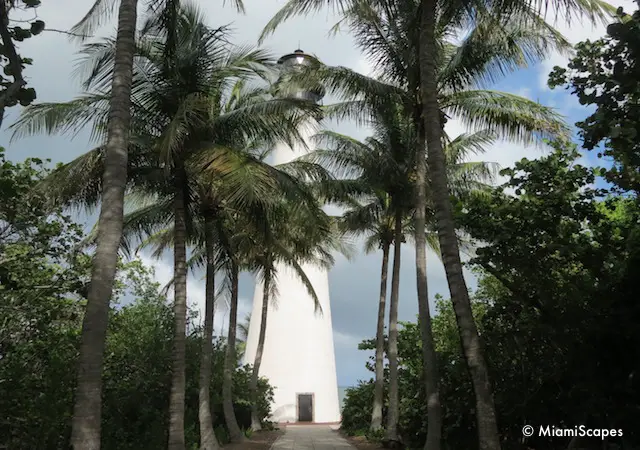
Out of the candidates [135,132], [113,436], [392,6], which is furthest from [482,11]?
[113,436]

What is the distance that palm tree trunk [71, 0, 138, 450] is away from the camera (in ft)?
17.9

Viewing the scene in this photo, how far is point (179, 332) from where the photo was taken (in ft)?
35.7

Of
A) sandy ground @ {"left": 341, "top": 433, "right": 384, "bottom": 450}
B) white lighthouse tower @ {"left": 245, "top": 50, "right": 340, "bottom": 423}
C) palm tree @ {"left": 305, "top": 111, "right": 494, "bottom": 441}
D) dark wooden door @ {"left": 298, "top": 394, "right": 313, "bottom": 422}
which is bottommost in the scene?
sandy ground @ {"left": 341, "top": 433, "right": 384, "bottom": 450}

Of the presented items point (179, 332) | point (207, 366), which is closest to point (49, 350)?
point (179, 332)

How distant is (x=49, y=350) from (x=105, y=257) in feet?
17.7

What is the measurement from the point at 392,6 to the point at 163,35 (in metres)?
4.30

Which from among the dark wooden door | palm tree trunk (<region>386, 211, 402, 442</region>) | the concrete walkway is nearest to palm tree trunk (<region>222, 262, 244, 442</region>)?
the concrete walkway

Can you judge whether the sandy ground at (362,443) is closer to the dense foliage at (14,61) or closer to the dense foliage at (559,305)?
the dense foliage at (559,305)

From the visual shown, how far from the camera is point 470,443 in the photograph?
11.5 m

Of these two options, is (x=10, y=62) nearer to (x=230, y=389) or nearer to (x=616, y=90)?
(x=616, y=90)

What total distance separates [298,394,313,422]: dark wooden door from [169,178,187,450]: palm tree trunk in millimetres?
16796

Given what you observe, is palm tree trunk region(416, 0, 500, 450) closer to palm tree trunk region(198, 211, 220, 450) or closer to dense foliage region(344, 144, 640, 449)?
dense foliage region(344, 144, 640, 449)

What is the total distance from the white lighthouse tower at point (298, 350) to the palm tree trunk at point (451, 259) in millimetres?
17467

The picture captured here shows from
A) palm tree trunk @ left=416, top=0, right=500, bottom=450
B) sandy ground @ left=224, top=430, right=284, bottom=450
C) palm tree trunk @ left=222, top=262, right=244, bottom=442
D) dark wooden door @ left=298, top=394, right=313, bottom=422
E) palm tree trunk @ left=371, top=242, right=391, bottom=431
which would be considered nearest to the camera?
palm tree trunk @ left=416, top=0, right=500, bottom=450
